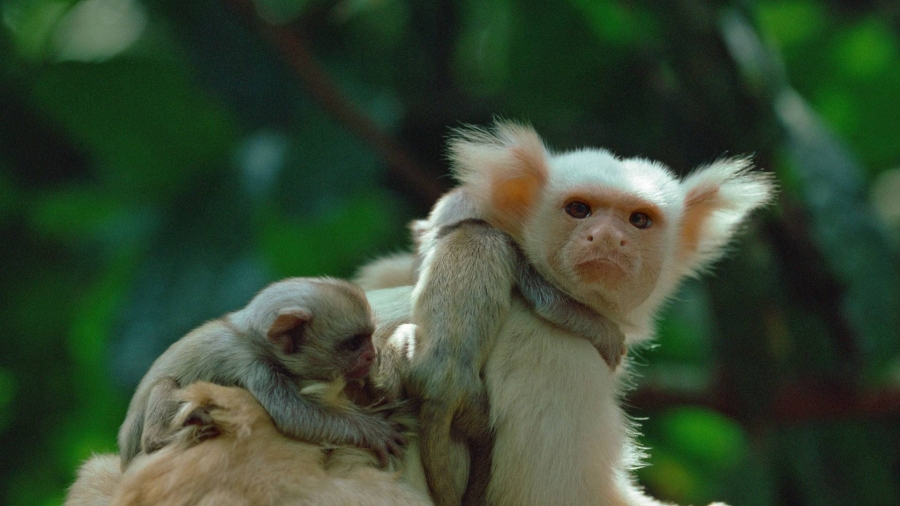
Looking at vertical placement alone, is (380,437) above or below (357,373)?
below

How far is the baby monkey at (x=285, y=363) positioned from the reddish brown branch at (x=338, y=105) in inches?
142

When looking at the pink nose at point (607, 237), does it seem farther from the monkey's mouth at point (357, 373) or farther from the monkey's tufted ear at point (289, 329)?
the monkey's tufted ear at point (289, 329)

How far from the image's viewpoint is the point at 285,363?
310 centimetres

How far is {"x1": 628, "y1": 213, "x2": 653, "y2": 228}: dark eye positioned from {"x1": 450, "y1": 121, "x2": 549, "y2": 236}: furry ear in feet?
1.13

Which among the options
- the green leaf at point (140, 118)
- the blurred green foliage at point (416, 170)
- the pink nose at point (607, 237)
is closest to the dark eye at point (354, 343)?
the pink nose at point (607, 237)

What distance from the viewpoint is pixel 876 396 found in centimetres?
685

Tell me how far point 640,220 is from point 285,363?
1331 mm

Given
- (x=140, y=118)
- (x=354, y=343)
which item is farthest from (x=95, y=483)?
(x=140, y=118)

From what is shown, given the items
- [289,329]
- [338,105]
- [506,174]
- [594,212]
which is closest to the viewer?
[289,329]

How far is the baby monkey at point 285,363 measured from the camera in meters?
2.82

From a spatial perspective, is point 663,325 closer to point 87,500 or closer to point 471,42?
point 471,42

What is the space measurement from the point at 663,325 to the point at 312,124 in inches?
139

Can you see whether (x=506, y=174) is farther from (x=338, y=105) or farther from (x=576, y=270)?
(x=338, y=105)

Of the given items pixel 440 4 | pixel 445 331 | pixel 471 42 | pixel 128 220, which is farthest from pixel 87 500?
pixel 471 42
